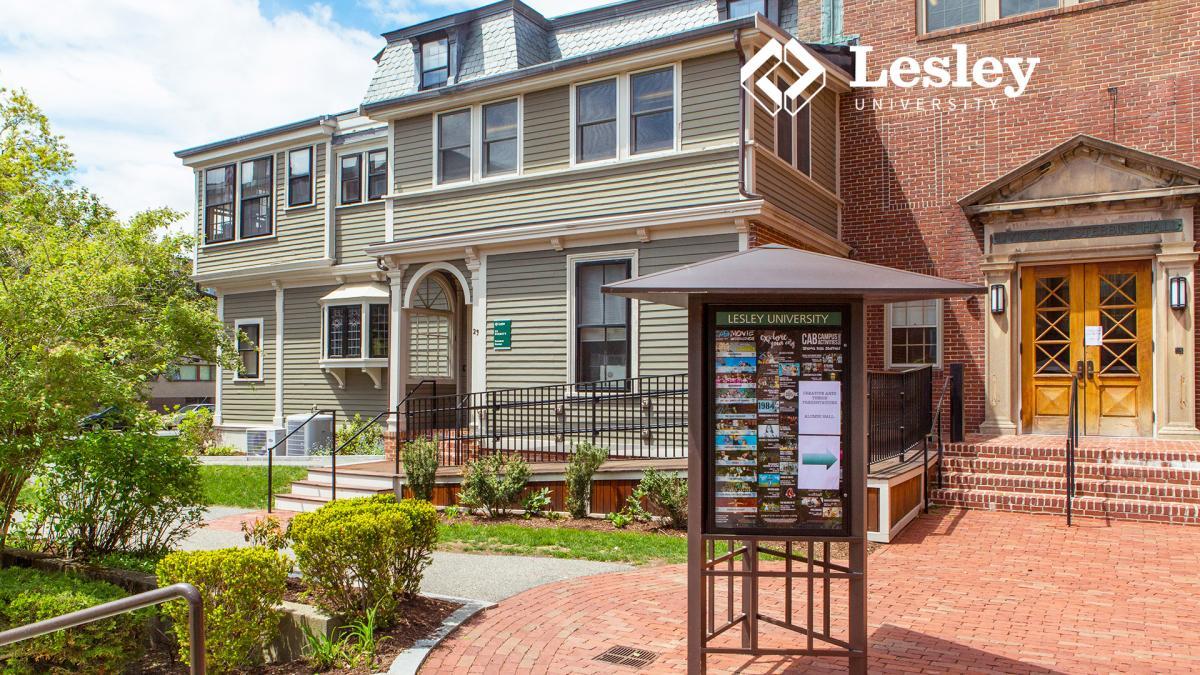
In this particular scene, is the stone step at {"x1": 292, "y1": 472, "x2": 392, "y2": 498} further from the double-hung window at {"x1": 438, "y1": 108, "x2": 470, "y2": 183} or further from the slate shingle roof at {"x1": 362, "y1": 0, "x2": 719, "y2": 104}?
the slate shingle roof at {"x1": 362, "y1": 0, "x2": 719, "y2": 104}

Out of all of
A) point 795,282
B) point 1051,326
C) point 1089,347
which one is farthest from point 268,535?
point 1089,347

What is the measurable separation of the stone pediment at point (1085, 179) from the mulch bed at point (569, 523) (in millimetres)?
8010

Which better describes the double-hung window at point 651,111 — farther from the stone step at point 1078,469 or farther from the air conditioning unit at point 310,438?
the air conditioning unit at point 310,438

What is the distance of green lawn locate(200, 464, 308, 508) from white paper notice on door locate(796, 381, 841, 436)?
32.6 ft

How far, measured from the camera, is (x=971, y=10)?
1449 cm

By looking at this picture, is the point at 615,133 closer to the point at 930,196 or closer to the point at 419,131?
the point at 419,131

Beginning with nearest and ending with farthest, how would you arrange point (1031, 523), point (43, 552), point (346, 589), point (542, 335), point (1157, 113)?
point (346, 589) < point (43, 552) < point (1031, 523) < point (1157, 113) < point (542, 335)

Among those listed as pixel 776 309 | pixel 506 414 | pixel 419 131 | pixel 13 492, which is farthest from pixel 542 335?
pixel 776 309

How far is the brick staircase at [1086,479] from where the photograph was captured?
10.3 meters

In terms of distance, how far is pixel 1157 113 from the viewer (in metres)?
12.9

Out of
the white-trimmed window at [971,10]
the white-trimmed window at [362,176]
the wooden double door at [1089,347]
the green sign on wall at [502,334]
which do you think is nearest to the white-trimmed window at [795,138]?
the white-trimmed window at [971,10]

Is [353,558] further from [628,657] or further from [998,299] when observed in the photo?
[998,299]

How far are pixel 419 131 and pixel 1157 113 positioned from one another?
12210mm
